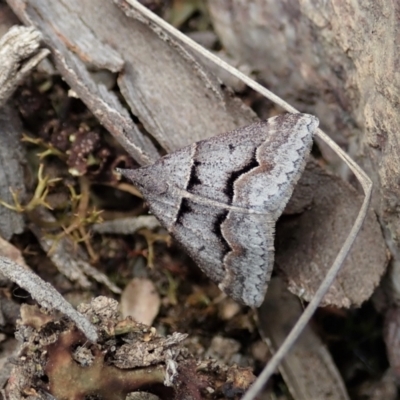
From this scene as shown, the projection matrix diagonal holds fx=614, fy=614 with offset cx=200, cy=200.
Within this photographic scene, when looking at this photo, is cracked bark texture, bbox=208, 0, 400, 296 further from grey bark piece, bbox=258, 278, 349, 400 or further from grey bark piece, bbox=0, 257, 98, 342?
grey bark piece, bbox=0, 257, 98, 342

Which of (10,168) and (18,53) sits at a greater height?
(18,53)

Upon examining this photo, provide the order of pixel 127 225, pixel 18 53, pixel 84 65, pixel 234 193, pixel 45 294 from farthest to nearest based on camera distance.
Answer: pixel 127 225 < pixel 84 65 < pixel 18 53 < pixel 234 193 < pixel 45 294

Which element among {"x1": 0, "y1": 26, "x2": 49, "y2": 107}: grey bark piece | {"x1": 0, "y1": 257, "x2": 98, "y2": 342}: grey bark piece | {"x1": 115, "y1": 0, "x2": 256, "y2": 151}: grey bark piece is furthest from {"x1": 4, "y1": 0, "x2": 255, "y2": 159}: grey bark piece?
{"x1": 0, "y1": 257, "x2": 98, "y2": 342}: grey bark piece

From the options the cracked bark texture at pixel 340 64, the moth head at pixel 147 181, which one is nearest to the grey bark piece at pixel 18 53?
the moth head at pixel 147 181

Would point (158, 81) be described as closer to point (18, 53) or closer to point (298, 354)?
point (18, 53)

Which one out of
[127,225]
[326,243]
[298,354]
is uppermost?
[127,225]

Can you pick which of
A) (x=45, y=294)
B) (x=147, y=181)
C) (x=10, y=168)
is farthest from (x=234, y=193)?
(x=10, y=168)
